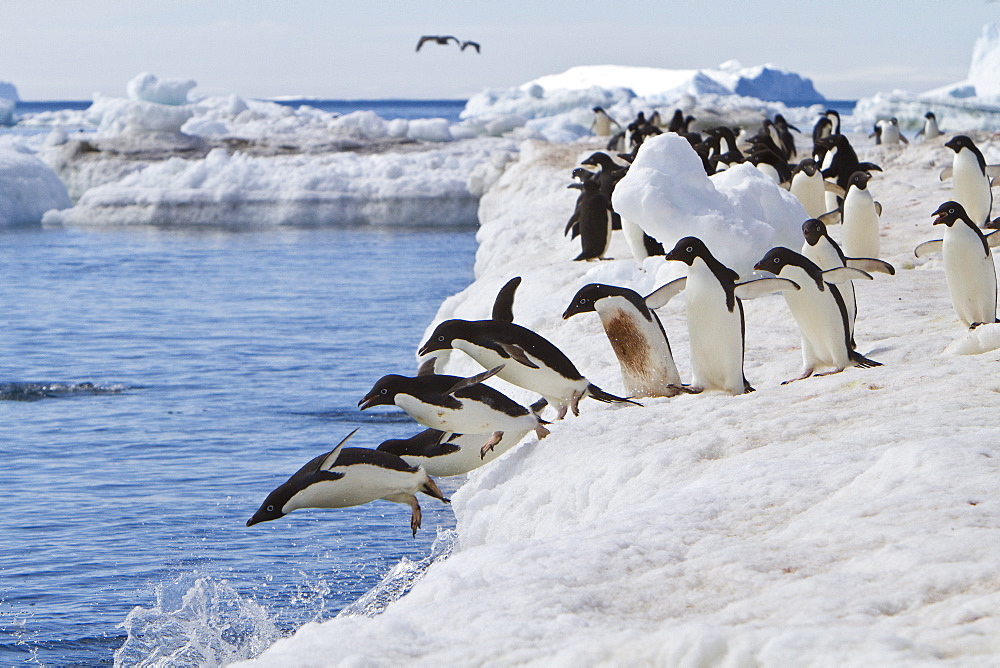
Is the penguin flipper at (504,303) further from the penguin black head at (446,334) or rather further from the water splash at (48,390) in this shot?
the water splash at (48,390)

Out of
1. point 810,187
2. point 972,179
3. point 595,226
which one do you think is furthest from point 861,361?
point 810,187

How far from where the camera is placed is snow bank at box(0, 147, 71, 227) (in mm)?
24859

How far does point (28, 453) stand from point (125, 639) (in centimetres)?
366

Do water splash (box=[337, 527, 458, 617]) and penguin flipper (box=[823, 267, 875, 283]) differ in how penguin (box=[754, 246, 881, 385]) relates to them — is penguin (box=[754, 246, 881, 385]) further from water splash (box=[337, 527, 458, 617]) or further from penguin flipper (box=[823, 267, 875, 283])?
water splash (box=[337, 527, 458, 617])

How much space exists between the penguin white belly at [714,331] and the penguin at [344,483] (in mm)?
1418

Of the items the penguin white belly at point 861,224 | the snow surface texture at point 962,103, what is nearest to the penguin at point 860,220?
the penguin white belly at point 861,224

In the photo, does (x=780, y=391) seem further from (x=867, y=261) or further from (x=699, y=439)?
(x=867, y=261)

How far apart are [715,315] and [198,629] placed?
97.1 inches

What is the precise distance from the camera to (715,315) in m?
5.00

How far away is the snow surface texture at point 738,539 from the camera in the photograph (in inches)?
96.3

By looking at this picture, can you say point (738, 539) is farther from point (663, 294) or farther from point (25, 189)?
point (25, 189)

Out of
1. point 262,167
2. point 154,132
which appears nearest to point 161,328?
point 262,167

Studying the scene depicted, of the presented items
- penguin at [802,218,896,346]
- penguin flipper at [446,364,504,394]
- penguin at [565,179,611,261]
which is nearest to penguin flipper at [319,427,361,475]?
penguin flipper at [446,364,504,394]

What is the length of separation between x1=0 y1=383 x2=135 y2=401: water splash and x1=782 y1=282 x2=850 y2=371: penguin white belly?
21.3ft
